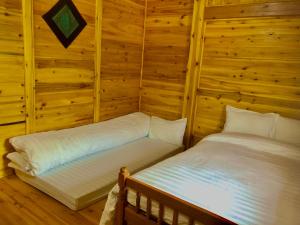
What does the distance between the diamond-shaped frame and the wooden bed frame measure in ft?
5.93

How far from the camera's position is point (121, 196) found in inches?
63.6

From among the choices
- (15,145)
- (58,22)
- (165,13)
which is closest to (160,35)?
(165,13)

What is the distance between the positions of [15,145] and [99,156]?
821 millimetres

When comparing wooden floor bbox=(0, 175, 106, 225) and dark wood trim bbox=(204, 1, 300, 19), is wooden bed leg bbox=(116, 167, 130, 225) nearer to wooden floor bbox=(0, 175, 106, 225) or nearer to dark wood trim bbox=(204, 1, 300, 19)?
wooden floor bbox=(0, 175, 106, 225)

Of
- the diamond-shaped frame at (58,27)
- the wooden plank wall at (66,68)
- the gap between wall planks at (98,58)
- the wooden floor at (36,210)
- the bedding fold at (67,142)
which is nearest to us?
the wooden floor at (36,210)

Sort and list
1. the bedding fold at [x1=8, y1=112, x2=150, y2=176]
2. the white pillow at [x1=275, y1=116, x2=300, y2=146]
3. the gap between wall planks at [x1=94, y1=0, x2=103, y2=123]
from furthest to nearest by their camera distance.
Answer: the gap between wall planks at [x1=94, y1=0, x2=103, y2=123], the white pillow at [x1=275, y1=116, x2=300, y2=146], the bedding fold at [x1=8, y1=112, x2=150, y2=176]

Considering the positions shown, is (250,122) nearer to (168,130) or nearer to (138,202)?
(168,130)

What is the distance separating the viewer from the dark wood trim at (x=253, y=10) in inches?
102

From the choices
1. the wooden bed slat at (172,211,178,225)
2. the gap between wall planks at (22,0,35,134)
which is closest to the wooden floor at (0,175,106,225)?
the gap between wall planks at (22,0,35,134)

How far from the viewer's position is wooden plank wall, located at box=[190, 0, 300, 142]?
2.67 m

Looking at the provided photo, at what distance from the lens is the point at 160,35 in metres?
Result: 3.60

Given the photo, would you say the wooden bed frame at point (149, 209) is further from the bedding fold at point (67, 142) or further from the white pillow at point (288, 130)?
the white pillow at point (288, 130)

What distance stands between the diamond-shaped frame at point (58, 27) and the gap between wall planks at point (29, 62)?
0.19 meters

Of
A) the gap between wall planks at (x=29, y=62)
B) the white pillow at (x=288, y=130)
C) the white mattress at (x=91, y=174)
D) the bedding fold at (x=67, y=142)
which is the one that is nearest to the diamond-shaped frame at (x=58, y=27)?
the gap between wall planks at (x=29, y=62)
